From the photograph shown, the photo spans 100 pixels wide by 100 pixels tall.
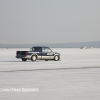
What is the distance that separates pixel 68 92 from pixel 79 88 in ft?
4.12

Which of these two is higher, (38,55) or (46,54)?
(46,54)

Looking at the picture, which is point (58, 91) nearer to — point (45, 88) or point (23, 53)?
point (45, 88)

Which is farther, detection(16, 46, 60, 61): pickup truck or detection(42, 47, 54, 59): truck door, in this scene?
detection(42, 47, 54, 59): truck door

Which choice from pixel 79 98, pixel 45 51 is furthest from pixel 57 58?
pixel 79 98

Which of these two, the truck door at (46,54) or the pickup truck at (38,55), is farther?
the truck door at (46,54)

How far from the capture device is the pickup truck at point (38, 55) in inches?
1580

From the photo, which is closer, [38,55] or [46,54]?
[38,55]

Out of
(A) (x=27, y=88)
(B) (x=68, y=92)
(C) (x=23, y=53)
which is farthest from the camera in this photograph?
(C) (x=23, y=53)

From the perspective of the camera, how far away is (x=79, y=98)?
37.2 feet

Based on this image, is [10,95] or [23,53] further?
[23,53]

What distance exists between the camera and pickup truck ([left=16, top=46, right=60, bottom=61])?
4012 cm

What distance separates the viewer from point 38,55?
40812mm

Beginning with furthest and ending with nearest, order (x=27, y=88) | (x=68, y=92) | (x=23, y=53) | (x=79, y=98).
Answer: (x=23, y=53) → (x=27, y=88) → (x=68, y=92) → (x=79, y=98)

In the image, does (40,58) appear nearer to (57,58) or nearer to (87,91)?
(57,58)
